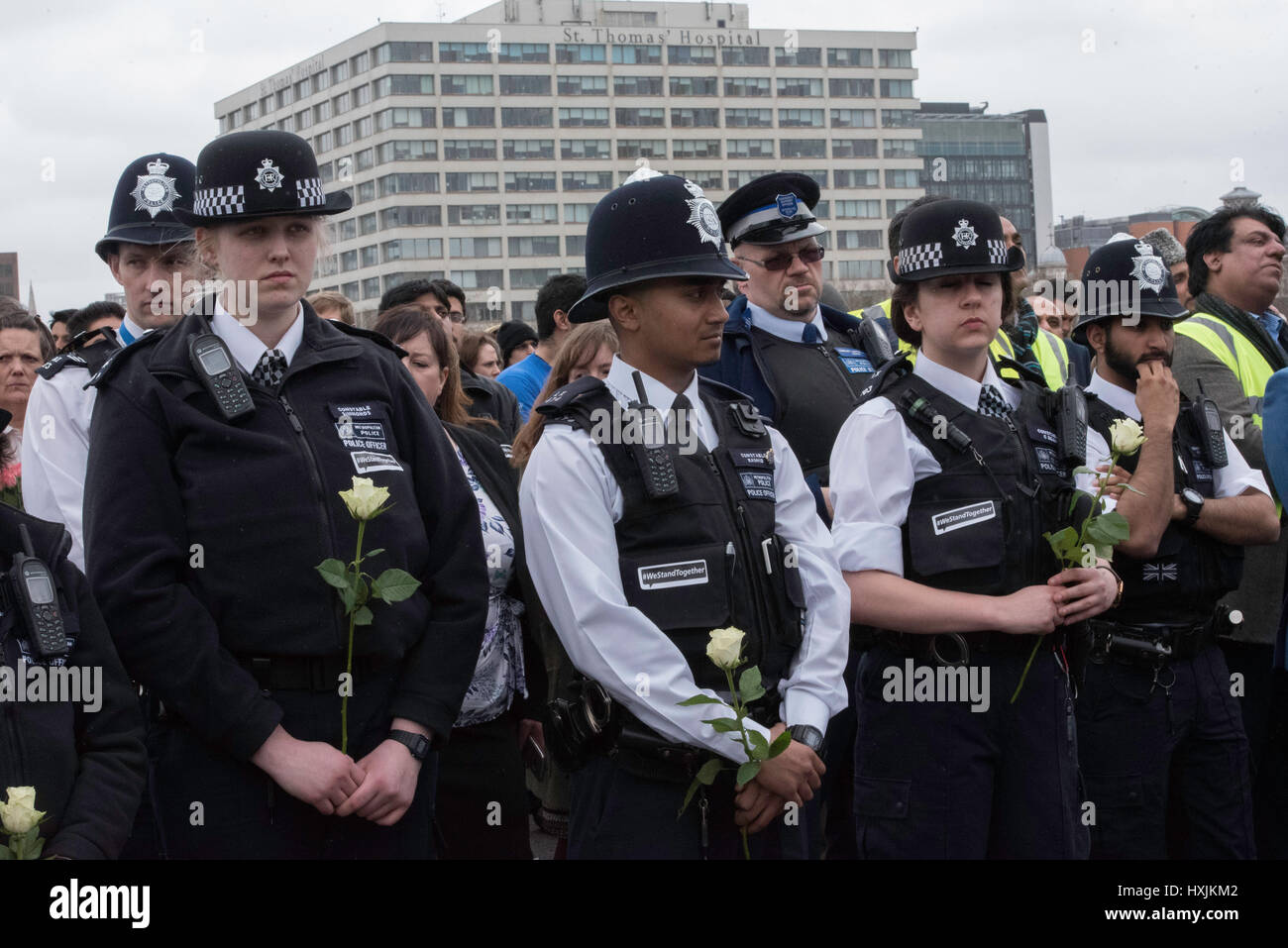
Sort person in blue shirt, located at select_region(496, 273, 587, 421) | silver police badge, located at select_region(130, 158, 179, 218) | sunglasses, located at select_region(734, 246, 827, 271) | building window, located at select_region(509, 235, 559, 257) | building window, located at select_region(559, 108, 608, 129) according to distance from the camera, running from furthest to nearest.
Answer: building window, located at select_region(559, 108, 608, 129)
building window, located at select_region(509, 235, 559, 257)
person in blue shirt, located at select_region(496, 273, 587, 421)
sunglasses, located at select_region(734, 246, 827, 271)
silver police badge, located at select_region(130, 158, 179, 218)

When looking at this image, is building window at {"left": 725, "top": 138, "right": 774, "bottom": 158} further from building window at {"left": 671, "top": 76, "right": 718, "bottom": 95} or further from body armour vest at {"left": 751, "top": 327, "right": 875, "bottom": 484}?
body armour vest at {"left": 751, "top": 327, "right": 875, "bottom": 484}

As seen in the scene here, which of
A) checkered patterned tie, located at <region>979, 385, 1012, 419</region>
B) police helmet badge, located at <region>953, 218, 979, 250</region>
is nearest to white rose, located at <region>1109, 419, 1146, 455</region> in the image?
checkered patterned tie, located at <region>979, 385, 1012, 419</region>

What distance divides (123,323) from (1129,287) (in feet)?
11.9

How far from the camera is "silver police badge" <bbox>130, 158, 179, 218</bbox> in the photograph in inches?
197

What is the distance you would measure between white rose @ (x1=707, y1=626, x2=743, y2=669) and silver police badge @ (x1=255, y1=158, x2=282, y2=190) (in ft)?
5.19

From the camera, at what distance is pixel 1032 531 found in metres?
4.14

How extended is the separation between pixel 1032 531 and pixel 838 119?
120m

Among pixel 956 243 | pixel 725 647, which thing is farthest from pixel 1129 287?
pixel 725 647

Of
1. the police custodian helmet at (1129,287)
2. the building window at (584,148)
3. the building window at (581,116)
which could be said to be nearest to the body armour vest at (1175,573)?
the police custodian helmet at (1129,287)

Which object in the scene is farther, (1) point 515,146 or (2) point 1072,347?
(1) point 515,146

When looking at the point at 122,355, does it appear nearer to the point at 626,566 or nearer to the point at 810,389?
the point at 626,566
